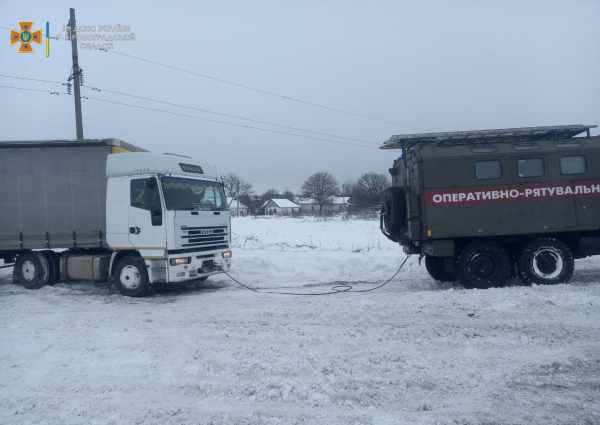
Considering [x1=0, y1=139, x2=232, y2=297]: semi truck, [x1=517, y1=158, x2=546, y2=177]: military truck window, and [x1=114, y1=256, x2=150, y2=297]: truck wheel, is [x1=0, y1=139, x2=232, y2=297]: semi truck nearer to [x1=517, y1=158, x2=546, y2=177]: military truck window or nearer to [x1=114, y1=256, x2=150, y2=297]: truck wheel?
[x1=114, y1=256, x2=150, y2=297]: truck wheel

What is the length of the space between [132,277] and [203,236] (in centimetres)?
194

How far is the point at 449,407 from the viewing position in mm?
4156

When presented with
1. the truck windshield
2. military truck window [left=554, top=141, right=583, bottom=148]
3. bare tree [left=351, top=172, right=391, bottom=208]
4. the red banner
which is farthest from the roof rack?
bare tree [left=351, top=172, right=391, bottom=208]

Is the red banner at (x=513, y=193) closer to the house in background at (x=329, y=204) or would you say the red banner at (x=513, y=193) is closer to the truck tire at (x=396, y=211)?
the truck tire at (x=396, y=211)

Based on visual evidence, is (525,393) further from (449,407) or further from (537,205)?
(537,205)

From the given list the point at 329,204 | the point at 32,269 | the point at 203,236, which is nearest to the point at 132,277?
the point at 203,236

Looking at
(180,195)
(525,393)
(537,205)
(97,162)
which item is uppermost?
(97,162)

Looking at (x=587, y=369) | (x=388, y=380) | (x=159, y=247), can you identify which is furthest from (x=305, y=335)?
(x=159, y=247)

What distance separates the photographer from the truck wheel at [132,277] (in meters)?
9.98

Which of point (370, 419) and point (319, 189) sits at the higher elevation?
point (319, 189)

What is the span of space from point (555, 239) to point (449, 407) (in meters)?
6.91

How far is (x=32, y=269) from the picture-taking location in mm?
11312

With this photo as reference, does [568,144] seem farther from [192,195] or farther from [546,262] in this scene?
[192,195]

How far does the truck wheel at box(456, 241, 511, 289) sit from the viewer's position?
9.40 meters
